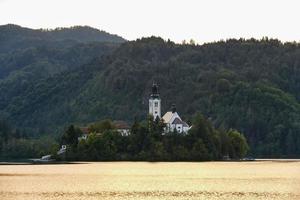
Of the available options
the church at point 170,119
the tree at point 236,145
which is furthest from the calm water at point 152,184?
the church at point 170,119

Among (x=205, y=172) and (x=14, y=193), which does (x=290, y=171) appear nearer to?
(x=205, y=172)

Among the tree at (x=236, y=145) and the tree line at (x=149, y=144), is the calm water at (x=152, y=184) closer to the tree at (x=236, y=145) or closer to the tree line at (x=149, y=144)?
the tree line at (x=149, y=144)

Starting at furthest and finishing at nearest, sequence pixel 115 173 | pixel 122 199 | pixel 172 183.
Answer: pixel 115 173 < pixel 172 183 < pixel 122 199

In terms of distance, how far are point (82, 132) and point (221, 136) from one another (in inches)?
1073

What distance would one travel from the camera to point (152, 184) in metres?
98.4

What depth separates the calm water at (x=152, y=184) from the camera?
8219cm

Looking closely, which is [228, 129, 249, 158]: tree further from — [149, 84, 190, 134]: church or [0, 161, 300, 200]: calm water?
[0, 161, 300, 200]: calm water

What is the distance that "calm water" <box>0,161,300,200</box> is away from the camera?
270ft

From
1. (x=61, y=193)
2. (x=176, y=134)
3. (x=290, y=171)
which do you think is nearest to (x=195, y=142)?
(x=176, y=134)

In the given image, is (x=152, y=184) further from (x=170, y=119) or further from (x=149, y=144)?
(x=170, y=119)

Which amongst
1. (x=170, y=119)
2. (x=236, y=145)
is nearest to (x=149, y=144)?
(x=170, y=119)

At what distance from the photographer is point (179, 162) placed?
161250 mm

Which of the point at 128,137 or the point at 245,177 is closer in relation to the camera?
the point at 245,177

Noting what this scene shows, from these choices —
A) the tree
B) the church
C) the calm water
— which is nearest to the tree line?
the tree
